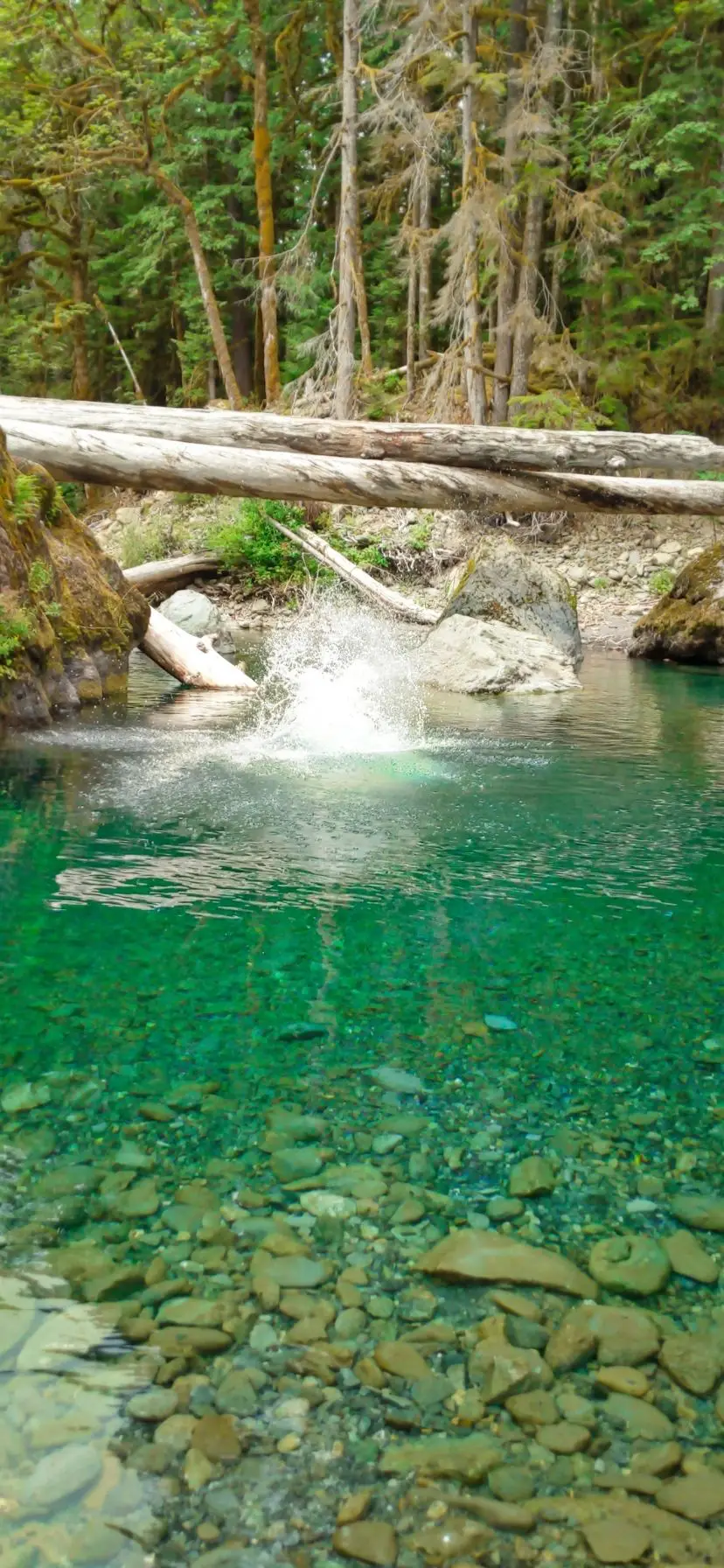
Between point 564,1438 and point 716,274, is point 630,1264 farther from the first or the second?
point 716,274

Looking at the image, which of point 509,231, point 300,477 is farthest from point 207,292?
point 300,477

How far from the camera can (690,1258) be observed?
2438mm

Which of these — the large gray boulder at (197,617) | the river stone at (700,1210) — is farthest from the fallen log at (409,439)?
the river stone at (700,1210)

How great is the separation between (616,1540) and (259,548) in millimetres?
18209

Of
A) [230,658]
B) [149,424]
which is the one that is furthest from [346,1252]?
[230,658]

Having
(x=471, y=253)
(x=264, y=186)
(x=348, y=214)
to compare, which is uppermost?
(x=264, y=186)

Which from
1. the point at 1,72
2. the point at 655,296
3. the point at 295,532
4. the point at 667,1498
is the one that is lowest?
the point at 667,1498

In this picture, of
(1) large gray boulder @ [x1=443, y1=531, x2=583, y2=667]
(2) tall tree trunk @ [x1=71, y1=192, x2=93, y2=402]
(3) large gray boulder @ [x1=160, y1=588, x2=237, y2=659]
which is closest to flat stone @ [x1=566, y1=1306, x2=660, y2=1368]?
(1) large gray boulder @ [x1=443, y1=531, x2=583, y2=667]

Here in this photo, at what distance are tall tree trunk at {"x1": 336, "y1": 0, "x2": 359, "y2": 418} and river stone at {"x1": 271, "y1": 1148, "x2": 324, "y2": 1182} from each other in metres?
19.7

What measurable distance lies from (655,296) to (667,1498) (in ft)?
74.6

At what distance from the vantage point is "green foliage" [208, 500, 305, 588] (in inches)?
743

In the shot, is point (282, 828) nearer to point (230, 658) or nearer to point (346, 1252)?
point (346, 1252)

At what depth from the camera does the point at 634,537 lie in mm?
21500

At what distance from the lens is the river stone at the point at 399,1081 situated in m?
3.15
